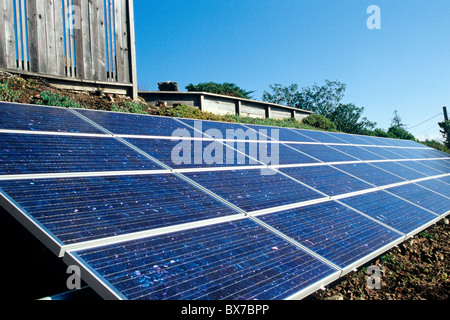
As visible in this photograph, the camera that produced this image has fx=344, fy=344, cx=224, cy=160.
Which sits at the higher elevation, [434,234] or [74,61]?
[74,61]

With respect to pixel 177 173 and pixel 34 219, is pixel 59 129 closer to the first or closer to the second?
pixel 177 173

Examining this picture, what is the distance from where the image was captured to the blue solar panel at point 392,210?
15.6 ft

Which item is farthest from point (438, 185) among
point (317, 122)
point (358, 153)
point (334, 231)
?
point (317, 122)

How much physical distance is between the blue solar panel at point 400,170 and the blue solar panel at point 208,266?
6.16 meters

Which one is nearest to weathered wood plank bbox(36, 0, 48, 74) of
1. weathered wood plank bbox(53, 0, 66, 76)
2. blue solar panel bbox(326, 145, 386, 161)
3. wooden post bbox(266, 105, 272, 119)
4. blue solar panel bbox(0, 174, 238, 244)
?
weathered wood plank bbox(53, 0, 66, 76)

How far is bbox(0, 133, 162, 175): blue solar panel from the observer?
10.3 feet

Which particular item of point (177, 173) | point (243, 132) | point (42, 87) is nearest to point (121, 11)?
point (42, 87)

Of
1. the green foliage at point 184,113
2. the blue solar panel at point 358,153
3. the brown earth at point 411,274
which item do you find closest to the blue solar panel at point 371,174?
the blue solar panel at point 358,153

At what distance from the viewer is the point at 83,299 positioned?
227 cm

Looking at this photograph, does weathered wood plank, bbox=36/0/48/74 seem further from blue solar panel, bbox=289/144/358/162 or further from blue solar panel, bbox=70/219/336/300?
blue solar panel, bbox=70/219/336/300

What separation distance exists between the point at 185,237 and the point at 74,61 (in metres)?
8.59

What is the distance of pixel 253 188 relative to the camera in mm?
4230

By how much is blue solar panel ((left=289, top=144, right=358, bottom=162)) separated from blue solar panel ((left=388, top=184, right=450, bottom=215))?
136 centimetres

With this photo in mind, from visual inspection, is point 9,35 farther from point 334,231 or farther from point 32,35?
point 334,231
